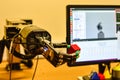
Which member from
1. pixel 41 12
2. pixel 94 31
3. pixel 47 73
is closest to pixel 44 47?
pixel 94 31

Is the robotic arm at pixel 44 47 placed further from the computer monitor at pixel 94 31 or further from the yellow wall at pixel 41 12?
the yellow wall at pixel 41 12

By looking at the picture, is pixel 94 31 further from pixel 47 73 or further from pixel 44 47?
pixel 44 47

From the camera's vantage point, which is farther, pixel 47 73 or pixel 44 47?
pixel 47 73

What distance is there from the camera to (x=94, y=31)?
1.21 metres

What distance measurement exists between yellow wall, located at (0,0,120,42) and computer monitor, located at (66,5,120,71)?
0.52 metres

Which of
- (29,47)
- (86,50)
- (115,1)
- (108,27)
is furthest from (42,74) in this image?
(115,1)

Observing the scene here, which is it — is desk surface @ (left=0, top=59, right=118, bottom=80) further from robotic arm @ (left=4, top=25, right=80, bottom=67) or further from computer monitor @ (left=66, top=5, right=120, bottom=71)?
robotic arm @ (left=4, top=25, right=80, bottom=67)

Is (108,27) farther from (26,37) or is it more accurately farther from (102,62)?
(26,37)

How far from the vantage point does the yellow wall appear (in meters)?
1.57

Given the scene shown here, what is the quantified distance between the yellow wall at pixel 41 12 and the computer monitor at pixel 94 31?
1.71 feet

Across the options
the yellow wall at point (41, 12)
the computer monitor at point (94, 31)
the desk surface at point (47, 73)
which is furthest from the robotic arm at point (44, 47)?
the yellow wall at point (41, 12)

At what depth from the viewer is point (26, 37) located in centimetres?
77

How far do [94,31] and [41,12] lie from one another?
553 mm

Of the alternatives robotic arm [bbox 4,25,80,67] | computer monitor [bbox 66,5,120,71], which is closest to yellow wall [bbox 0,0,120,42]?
computer monitor [bbox 66,5,120,71]
